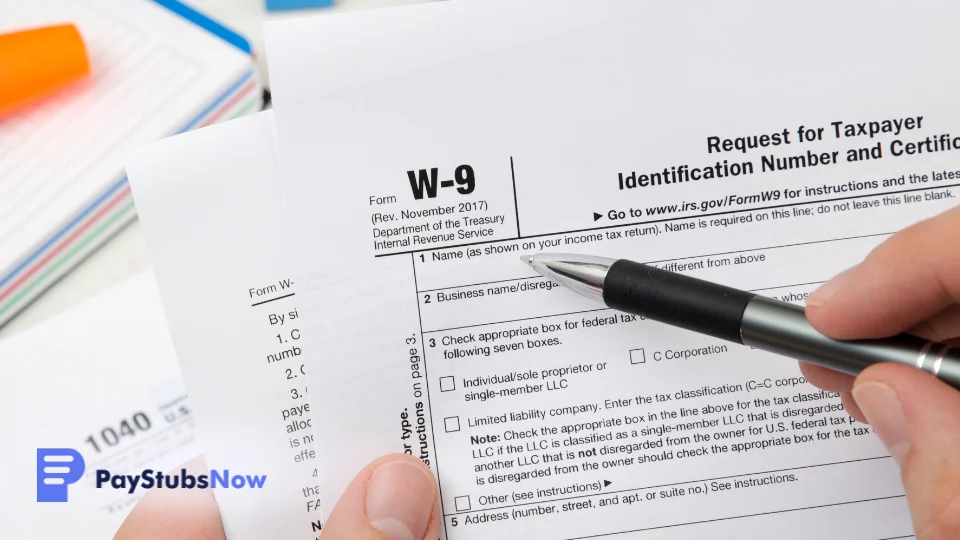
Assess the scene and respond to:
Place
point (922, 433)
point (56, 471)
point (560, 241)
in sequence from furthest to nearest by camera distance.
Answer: point (56, 471)
point (560, 241)
point (922, 433)

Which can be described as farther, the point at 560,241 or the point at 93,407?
the point at 93,407

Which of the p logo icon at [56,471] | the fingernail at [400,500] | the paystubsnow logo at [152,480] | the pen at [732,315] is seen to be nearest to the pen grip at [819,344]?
the pen at [732,315]

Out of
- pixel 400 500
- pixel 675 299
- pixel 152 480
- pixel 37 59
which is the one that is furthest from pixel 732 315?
pixel 37 59

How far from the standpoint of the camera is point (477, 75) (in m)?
0.42

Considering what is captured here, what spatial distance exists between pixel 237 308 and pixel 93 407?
19 centimetres

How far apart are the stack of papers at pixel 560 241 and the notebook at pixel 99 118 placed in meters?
0.15

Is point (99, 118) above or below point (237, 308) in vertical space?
above

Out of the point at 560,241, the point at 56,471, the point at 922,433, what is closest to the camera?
the point at 922,433

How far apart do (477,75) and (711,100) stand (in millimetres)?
132

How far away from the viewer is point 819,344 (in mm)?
353

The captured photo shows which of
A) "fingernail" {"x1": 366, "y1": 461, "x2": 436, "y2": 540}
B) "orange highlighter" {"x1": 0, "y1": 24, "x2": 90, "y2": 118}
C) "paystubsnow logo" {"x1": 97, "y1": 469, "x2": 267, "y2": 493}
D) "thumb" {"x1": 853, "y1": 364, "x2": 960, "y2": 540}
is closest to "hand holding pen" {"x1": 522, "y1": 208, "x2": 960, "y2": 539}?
"thumb" {"x1": 853, "y1": 364, "x2": 960, "y2": 540}

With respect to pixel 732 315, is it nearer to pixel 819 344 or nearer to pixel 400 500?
pixel 819 344

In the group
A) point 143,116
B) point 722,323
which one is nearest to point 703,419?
point 722,323

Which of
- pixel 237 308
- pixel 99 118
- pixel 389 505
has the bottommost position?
pixel 389 505
